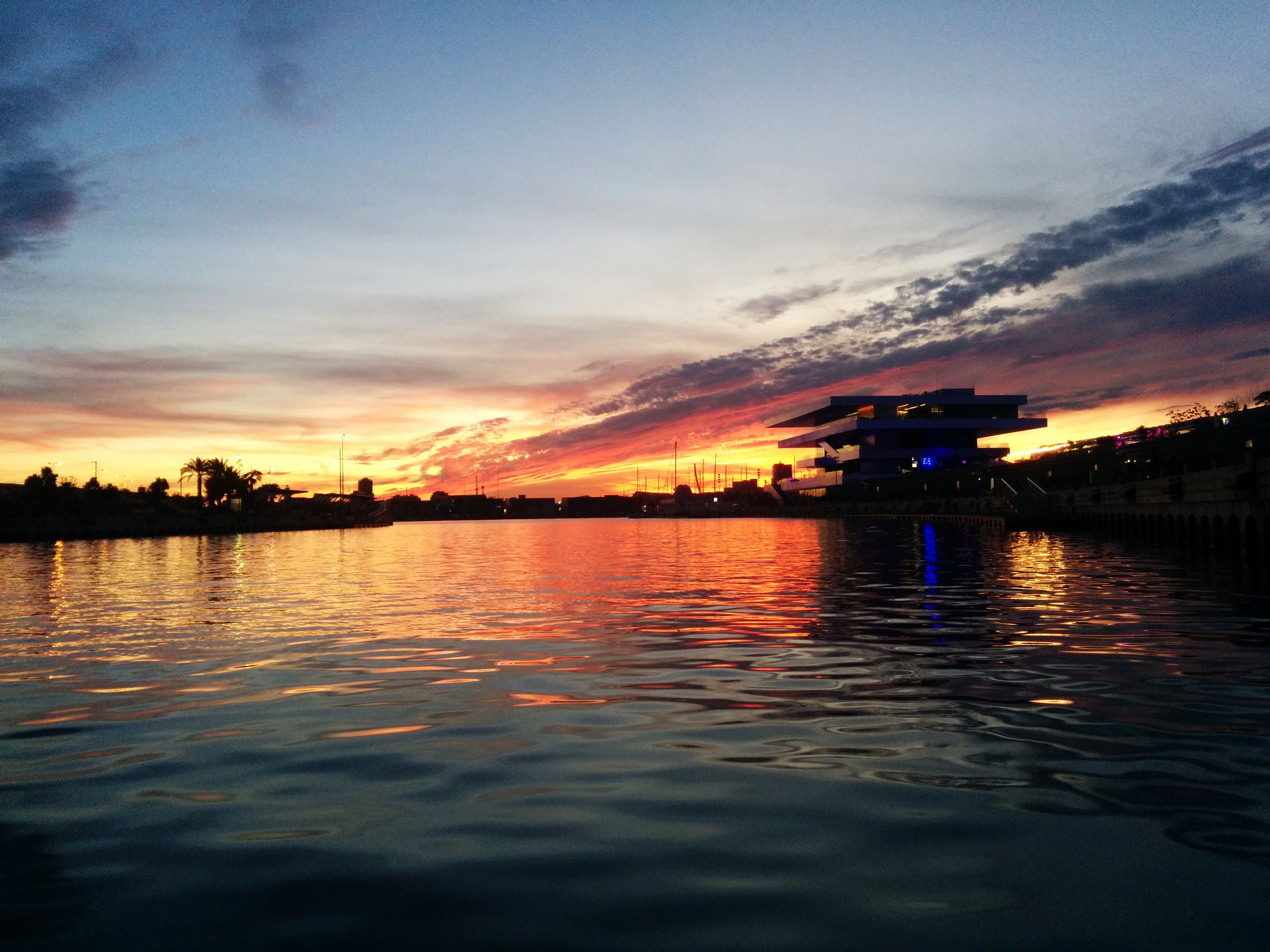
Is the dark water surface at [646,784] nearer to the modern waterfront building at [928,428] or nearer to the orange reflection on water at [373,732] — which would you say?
the orange reflection on water at [373,732]

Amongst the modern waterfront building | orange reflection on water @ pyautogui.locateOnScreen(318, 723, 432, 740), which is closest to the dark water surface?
orange reflection on water @ pyautogui.locateOnScreen(318, 723, 432, 740)

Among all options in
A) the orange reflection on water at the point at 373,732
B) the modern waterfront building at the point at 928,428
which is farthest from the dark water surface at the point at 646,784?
the modern waterfront building at the point at 928,428

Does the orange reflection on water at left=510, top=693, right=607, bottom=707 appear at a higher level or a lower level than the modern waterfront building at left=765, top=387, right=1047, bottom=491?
lower

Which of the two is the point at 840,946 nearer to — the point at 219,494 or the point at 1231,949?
the point at 1231,949

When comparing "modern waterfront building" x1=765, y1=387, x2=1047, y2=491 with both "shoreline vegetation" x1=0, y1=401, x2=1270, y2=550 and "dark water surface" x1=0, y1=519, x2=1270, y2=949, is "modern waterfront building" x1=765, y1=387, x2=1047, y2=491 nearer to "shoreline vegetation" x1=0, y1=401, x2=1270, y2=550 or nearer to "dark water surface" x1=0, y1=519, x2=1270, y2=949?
"shoreline vegetation" x1=0, y1=401, x2=1270, y2=550

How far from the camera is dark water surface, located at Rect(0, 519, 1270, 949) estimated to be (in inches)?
181

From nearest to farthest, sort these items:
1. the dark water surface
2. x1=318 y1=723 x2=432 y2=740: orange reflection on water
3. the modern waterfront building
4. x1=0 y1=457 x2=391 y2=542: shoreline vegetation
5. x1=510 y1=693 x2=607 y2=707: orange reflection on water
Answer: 1. the dark water surface
2. x1=318 y1=723 x2=432 y2=740: orange reflection on water
3. x1=510 y1=693 x2=607 y2=707: orange reflection on water
4. x1=0 y1=457 x2=391 y2=542: shoreline vegetation
5. the modern waterfront building

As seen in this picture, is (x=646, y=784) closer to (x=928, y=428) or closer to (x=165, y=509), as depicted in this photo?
(x=165, y=509)

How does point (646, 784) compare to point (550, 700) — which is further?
point (550, 700)

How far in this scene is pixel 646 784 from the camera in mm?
6855

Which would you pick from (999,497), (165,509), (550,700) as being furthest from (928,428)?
(550,700)

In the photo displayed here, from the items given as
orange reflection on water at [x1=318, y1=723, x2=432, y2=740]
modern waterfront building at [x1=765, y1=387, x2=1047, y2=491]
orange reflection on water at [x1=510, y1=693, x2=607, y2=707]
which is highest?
modern waterfront building at [x1=765, y1=387, x2=1047, y2=491]

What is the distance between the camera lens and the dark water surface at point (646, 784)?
4.60 m

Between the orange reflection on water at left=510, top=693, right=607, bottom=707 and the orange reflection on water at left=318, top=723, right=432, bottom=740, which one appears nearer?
the orange reflection on water at left=318, top=723, right=432, bottom=740
